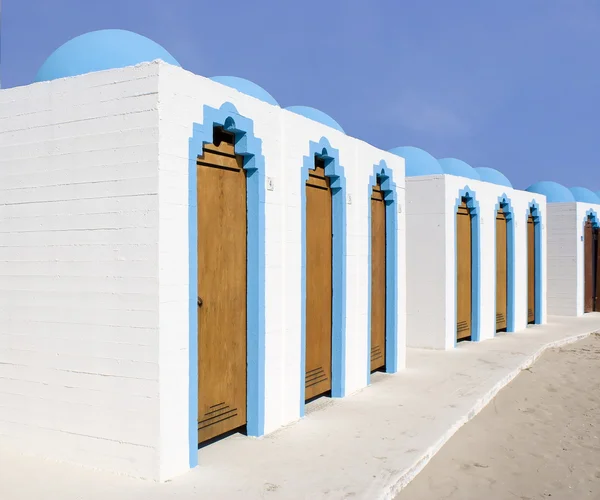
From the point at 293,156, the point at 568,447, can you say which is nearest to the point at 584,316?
the point at 568,447

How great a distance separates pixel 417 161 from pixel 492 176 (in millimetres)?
6714

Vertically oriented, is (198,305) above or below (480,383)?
above

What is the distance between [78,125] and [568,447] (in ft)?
18.4

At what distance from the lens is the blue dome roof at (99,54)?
6.40m

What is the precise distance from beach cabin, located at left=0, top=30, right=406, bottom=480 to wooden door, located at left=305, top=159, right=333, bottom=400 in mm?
351

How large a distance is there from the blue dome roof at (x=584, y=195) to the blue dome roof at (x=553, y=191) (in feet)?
4.42

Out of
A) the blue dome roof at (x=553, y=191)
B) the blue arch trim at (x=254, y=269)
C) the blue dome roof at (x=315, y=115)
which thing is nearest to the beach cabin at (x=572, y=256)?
the blue dome roof at (x=553, y=191)

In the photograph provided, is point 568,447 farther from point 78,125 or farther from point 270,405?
point 78,125

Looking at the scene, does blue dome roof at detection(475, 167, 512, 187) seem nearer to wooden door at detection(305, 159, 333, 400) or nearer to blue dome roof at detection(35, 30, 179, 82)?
wooden door at detection(305, 159, 333, 400)

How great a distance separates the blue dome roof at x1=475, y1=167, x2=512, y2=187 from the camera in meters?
19.3

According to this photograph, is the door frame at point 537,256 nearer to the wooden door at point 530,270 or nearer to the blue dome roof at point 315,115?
the wooden door at point 530,270

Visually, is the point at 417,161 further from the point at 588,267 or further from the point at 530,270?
the point at 588,267

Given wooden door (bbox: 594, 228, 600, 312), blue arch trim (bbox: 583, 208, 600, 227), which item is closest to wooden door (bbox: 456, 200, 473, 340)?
blue arch trim (bbox: 583, 208, 600, 227)

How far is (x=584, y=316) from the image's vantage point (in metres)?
17.5
